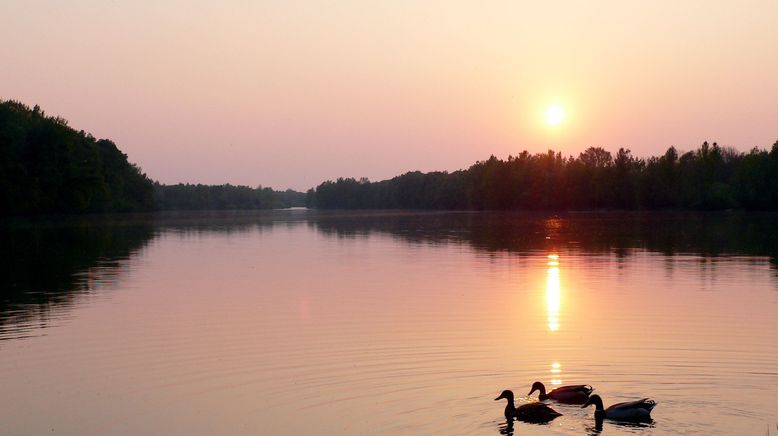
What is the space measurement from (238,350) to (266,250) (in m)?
33.4

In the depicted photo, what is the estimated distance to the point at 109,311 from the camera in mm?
24062

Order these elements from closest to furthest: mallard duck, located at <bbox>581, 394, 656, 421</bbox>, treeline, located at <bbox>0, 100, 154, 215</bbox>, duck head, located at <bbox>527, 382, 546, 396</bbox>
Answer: mallard duck, located at <bbox>581, 394, 656, 421</bbox>
duck head, located at <bbox>527, 382, 546, 396</bbox>
treeline, located at <bbox>0, 100, 154, 215</bbox>

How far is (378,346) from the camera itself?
18609 mm

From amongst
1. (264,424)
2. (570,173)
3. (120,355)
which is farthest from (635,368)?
(570,173)

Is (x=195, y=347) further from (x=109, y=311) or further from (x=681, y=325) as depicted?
(x=681, y=325)

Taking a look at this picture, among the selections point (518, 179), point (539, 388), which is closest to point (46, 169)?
point (539, 388)

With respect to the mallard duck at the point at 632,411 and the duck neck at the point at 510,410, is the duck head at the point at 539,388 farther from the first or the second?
the mallard duck at the point at 632,411

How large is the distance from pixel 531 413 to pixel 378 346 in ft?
20.2

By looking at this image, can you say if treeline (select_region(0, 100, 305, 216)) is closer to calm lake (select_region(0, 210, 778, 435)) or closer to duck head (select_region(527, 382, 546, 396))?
calm lake (select_region(0, 210, 778, 435))

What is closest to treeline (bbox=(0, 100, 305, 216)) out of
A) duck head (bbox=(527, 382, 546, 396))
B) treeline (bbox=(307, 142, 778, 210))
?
treeline (bbox=(307, 142, 778, 210))

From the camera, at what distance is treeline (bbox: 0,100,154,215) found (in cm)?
9750

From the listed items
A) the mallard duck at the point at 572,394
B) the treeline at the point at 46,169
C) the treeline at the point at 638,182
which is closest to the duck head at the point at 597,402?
the mallard duck at the point at 572,394

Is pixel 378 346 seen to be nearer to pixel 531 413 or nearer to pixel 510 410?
pixel 510 410

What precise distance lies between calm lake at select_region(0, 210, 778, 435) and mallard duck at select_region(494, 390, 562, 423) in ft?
0.44
